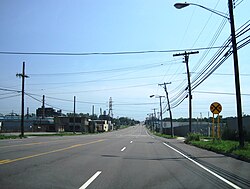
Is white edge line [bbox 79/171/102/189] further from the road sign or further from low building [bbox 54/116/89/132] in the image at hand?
low building [bbox 54/116/89/132]

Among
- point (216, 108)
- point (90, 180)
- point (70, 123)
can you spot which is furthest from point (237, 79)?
point (70, 123)

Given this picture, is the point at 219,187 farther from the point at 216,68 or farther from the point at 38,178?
the point at 216,68

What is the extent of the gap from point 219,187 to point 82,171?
16.2ft

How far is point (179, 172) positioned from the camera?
→ 38.9 ft

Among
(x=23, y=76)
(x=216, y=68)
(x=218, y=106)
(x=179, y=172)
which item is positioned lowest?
(x=179, y=172)

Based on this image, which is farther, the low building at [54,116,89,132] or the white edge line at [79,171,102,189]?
the low building at [54,116,89,132]

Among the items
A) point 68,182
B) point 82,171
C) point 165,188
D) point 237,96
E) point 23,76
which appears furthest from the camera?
point 23,76

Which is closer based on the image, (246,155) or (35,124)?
(246,155)

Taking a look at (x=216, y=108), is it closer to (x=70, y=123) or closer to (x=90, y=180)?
(x=90, y=180)

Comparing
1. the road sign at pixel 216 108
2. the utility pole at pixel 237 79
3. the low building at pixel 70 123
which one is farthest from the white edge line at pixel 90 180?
the low building at pixel 70 123

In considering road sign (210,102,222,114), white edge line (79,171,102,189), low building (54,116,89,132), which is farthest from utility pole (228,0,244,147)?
low building (54,116,89,132)

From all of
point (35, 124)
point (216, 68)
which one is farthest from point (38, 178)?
point (35, 124)

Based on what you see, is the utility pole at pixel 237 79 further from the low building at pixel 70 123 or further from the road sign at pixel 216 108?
the low building at pixel 70 123

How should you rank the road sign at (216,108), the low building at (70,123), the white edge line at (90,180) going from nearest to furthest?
1. the white edge line at (90,180)
2. the road sign at (216,108)
3. the low building at (70,123)
